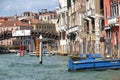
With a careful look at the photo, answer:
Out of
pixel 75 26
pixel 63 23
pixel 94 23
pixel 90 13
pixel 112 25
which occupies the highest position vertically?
pixel 63 23

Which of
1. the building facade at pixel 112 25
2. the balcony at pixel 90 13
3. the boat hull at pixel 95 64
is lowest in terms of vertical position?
the boat hull at pixel 95 64

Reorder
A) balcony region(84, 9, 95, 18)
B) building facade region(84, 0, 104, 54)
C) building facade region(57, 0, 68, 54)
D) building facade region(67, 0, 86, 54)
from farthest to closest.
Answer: building facade region(57, 0, 68, 54) → building facade region(67, 0, 86, 54) → balcony region(84, 9, 95, 18) → building facade region(84, 0, 104, 54)

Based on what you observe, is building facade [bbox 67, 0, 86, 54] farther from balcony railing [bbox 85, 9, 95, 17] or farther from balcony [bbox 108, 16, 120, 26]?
balcony [bbox 108, 16, 120, 26]

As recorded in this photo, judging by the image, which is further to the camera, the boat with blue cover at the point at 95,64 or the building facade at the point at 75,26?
the building facade at the point at 75,26

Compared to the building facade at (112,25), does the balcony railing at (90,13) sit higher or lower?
higher

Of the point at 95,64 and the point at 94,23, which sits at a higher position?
the point at 94,23

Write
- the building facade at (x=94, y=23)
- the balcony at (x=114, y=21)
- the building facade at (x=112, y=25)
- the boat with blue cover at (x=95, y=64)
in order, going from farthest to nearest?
the building facade at (x=94, y=23)
the balcony at (x=114, y=21)
the building facade at (x=112, y=25)
the boat with blue cover at (x=95, y=64)

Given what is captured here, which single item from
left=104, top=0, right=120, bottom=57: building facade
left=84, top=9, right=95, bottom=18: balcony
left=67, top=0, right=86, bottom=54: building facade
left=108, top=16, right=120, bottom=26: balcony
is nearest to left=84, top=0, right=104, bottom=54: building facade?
left=84, top=9, right=95, bottom=18: balcony

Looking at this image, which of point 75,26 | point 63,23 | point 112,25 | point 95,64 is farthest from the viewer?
point 63,23

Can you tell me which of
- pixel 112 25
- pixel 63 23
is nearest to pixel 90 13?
pixel 112 25

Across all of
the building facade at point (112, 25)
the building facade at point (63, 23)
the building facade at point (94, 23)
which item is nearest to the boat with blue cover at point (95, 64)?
the building facade at point (112, 25)

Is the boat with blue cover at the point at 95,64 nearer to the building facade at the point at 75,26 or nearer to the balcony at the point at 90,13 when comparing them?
the balcony at the point at 90,13

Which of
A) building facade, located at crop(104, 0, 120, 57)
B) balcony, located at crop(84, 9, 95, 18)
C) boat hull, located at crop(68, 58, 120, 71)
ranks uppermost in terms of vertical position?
balcony, located at crop(84, 9, 95, 18)

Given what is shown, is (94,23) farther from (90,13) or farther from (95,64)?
(95,64)
